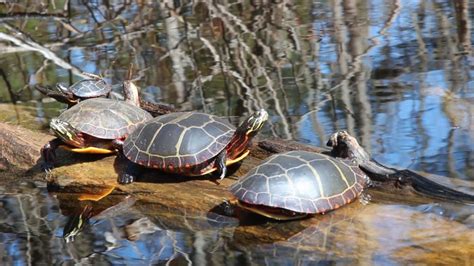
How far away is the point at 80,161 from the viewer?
4684mm

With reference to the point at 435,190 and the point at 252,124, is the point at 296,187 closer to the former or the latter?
the point at 252,124

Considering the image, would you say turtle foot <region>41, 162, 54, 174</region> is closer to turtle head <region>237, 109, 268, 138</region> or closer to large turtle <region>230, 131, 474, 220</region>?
turtle head <region>237, 109, 268, 138</region>

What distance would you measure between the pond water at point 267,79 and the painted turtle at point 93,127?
1.10 ft

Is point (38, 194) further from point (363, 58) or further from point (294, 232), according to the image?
point (363, 58)

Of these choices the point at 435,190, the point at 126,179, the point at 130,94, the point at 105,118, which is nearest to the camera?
the point at 435,190

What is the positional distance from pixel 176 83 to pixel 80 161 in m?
2.68

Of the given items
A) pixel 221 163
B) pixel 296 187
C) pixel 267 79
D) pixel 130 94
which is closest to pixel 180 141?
pixel 221 163

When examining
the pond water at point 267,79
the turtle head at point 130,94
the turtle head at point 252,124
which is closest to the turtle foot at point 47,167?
the pond water at point 267,79

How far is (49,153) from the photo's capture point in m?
4.70

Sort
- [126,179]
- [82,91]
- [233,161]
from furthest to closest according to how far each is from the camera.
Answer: [82,91], [126,179], [233,161]

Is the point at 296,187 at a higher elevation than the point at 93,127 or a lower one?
lower

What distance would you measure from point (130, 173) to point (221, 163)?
58 centimetres

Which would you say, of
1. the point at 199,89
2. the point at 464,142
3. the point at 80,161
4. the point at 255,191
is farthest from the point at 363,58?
the point at 255,191

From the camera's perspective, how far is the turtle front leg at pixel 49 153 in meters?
→ 4.68
